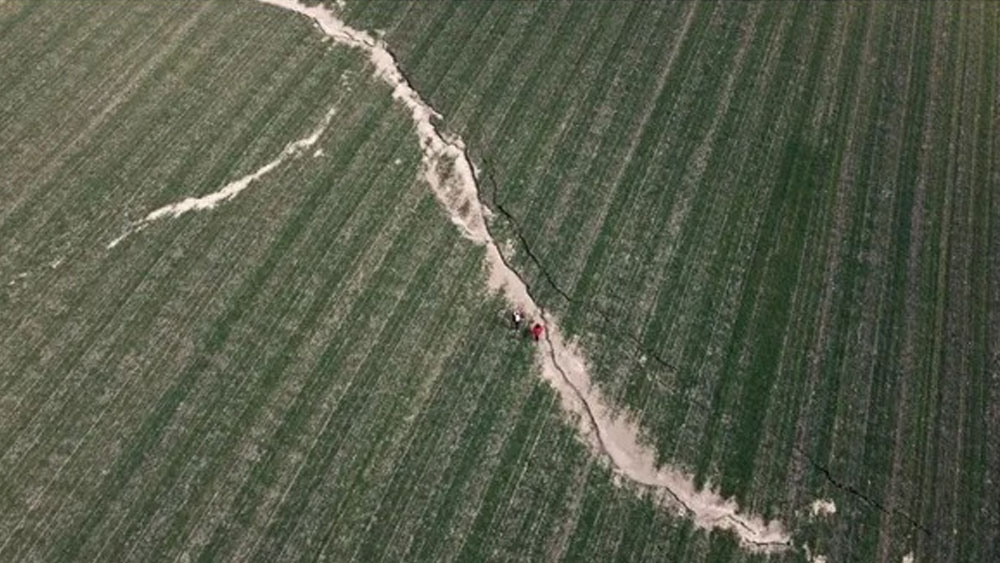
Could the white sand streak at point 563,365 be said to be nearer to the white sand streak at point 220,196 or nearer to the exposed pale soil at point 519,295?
the exposed pale soil at point 519,295

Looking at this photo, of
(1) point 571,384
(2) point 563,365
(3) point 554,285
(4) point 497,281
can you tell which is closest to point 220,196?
(4) point 497,281

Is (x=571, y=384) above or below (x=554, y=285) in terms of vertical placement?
below

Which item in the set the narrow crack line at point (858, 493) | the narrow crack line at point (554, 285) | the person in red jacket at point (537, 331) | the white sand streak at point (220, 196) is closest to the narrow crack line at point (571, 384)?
the narrow crack line at point (554, 285)

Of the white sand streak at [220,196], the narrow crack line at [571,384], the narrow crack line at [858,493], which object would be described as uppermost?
the white sand streak at [220,196]

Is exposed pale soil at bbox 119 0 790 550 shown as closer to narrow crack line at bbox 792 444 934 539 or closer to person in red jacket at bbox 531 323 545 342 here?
person in red jacket at bbox 531 323 545 342

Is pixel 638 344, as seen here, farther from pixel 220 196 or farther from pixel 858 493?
pixel 220 196

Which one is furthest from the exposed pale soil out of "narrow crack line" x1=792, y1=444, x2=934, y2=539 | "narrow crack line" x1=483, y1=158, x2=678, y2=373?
"narrow crack line" x1=792, y1=444, x2=934, y2=539

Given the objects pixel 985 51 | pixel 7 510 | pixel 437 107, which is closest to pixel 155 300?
pixel 7 510
